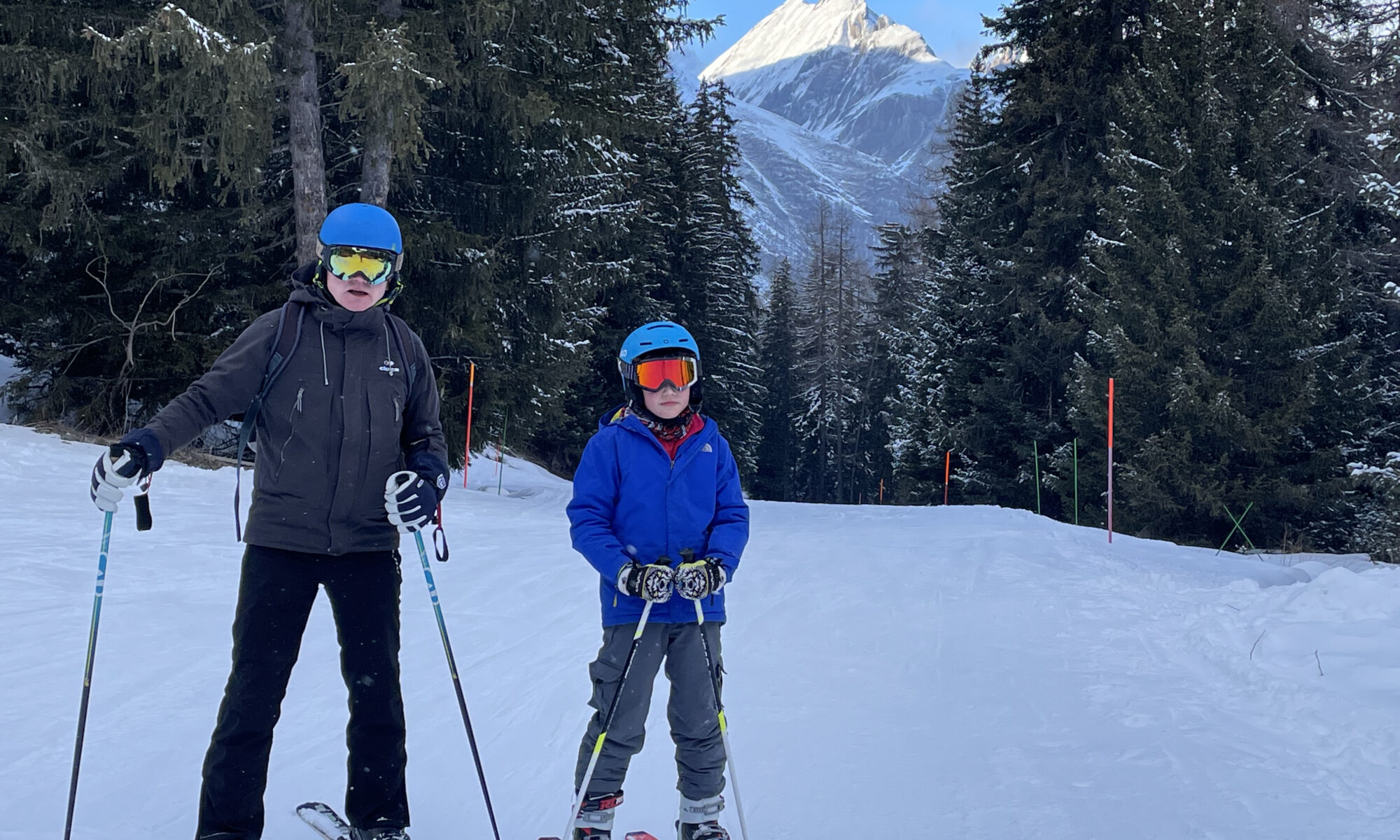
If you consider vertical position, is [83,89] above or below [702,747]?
above

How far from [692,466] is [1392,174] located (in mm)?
15321

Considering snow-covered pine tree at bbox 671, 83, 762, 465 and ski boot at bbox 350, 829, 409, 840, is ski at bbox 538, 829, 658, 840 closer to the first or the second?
ski boot at bbox 350, 829, 409, 840

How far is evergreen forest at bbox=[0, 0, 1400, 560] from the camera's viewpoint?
10.5 metres

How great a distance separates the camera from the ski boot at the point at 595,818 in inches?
129

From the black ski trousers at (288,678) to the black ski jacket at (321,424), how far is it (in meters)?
0.10

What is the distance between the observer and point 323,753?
420 centimetres

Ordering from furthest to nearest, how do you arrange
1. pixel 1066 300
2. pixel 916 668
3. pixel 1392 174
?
1. pixel 1066 300
2. pixel 1392 174
3. pixel 916 668

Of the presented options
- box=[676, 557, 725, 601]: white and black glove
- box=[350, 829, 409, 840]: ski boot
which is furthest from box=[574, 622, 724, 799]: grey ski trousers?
box=[350, 829, 409, 840]: ski boot

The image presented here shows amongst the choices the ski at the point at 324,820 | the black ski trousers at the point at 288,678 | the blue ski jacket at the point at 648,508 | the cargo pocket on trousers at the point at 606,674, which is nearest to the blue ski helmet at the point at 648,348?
the blue ski jacket at the point at 648,508

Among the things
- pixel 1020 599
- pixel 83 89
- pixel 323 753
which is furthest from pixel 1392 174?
pixel 83 89

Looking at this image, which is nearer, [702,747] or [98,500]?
[98,500]

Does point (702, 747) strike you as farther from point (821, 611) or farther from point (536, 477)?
point (536, 477)

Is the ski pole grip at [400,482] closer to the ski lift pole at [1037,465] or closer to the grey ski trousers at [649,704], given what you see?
the grey ski trousers at [649,704]

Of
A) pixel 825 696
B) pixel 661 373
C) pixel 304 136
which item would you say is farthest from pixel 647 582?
pixel 304 136
